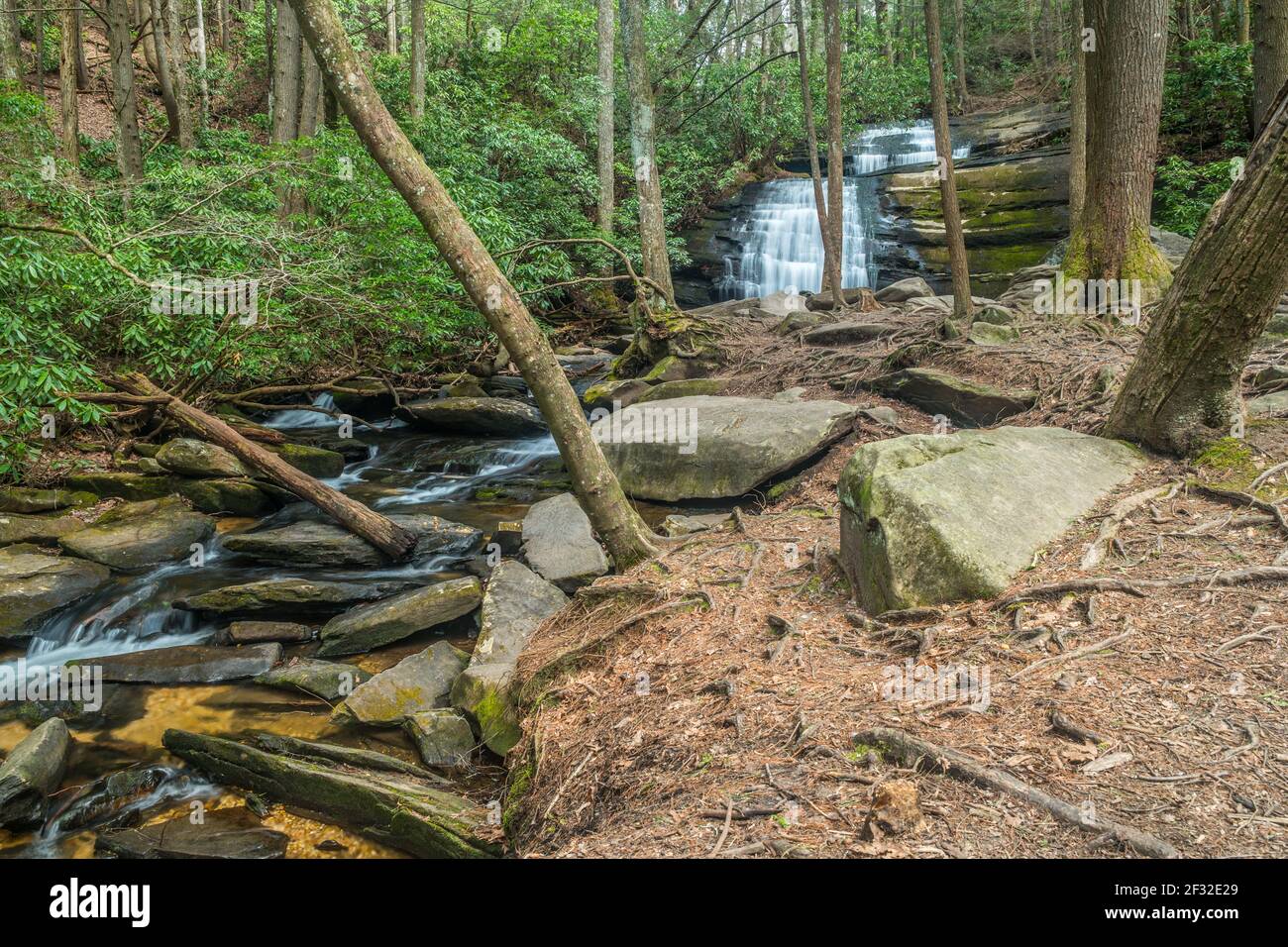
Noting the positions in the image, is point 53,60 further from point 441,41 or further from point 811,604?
point 811,604

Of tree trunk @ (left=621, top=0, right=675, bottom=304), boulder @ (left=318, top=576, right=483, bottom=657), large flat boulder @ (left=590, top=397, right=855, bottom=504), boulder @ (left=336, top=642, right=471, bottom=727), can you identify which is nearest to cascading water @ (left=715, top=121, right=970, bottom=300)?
tree trunk @ (left=621, top=0, right=675, bottom=304)

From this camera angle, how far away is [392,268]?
1186cm

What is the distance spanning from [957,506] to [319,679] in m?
4.64

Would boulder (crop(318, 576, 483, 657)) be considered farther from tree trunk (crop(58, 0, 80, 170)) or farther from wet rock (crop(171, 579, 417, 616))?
tree trunk (crop(58, 0, 80, 170))

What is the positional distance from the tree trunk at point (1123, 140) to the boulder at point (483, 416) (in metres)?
7.60

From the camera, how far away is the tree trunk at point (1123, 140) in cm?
765

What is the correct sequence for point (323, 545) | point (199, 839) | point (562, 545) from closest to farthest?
point (199, 839) < point (562, 545) < point (323, 545)

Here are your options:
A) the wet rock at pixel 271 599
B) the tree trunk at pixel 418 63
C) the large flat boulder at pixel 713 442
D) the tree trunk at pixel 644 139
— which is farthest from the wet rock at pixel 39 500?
the tree trunk at pixel 418 63

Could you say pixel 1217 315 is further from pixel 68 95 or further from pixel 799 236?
pixel 68 95

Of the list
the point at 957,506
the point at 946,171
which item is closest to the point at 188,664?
the point at 957,506

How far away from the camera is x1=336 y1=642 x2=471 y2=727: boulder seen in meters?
5.27

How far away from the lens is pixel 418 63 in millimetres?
16922

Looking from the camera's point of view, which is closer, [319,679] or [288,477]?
[319,679]

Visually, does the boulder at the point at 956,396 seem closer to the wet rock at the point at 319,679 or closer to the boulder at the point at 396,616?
the boulder at the point at 396,616
